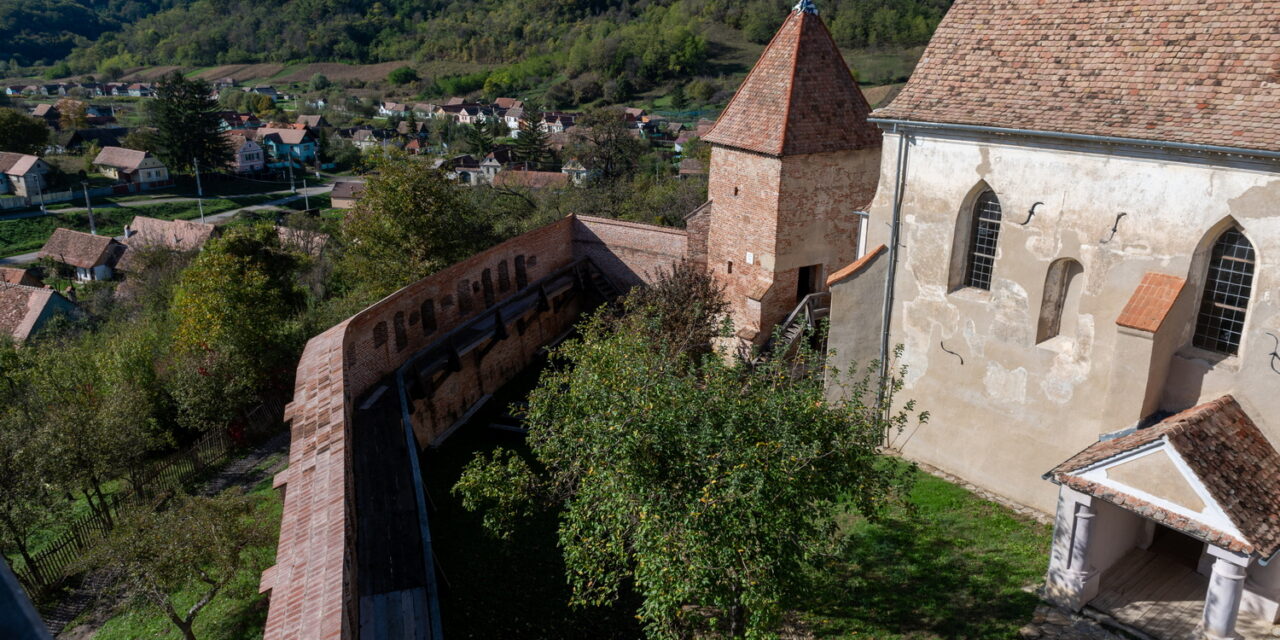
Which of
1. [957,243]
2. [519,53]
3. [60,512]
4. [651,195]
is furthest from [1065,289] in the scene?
[519,53]

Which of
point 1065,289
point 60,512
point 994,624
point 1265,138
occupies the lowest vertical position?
point 60,512

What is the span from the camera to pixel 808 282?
2202cm

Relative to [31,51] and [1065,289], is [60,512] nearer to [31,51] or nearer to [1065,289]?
[1065,289]

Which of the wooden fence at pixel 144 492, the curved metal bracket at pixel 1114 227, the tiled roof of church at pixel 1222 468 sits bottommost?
the wooden fence at pixel 144 492

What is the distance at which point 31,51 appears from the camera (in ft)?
552

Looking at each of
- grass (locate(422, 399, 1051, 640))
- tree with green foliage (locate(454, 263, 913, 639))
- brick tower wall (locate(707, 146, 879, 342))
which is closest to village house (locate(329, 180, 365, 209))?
brick tower wall (locate(707, 146, 879, 342))

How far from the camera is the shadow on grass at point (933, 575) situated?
12430 millimetres

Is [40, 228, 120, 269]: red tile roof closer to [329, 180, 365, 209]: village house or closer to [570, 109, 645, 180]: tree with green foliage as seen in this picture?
[329, 180, 365, 209]: village house

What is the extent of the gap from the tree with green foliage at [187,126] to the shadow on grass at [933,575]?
271ft

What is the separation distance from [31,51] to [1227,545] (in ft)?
691

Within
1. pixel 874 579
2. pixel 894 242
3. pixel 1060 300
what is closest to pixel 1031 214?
pixel 1060 300

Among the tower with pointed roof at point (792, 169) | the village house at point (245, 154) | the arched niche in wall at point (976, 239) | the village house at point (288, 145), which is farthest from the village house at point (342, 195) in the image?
the arched niche in wall at point (976, 239)

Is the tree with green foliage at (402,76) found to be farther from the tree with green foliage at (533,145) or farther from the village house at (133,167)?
the tree with green foliage at (533,145)

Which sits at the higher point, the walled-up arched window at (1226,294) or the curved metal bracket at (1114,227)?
the curved metal bracket at (1114,227)
